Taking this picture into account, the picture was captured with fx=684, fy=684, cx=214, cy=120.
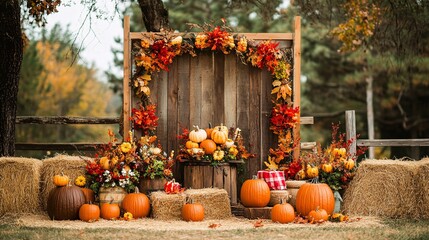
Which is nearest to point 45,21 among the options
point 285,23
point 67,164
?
point 67,164

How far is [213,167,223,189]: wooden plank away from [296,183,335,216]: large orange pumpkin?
120cm

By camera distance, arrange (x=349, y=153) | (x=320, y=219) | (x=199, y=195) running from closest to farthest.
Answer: (x=320, y=219) < (x=199, y=195) < (x=349, y=153)

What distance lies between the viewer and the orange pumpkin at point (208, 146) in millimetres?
9805

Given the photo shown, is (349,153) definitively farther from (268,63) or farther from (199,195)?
(199,195)

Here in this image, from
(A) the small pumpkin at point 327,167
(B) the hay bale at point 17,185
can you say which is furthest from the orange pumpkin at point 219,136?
(B) the hay bale at point 17,185

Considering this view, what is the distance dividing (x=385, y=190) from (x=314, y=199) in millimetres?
1135

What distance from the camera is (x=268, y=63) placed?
1048 cm

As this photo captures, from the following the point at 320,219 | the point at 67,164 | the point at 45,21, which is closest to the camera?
the point at 320,219

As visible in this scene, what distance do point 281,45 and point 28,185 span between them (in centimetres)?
436

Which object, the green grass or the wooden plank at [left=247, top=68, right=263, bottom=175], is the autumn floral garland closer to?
the wooden plank at [left=247, top=68, right=263, bottom=175]

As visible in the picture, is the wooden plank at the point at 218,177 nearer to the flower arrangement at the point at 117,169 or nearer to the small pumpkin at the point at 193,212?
the small pumpkin at the point at 193,212

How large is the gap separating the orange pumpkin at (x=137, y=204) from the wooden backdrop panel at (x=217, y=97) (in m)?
1.59

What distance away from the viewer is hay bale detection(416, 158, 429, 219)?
9.12m

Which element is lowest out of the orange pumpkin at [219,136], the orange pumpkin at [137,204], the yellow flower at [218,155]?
the orange pumpkin at [137,204]
